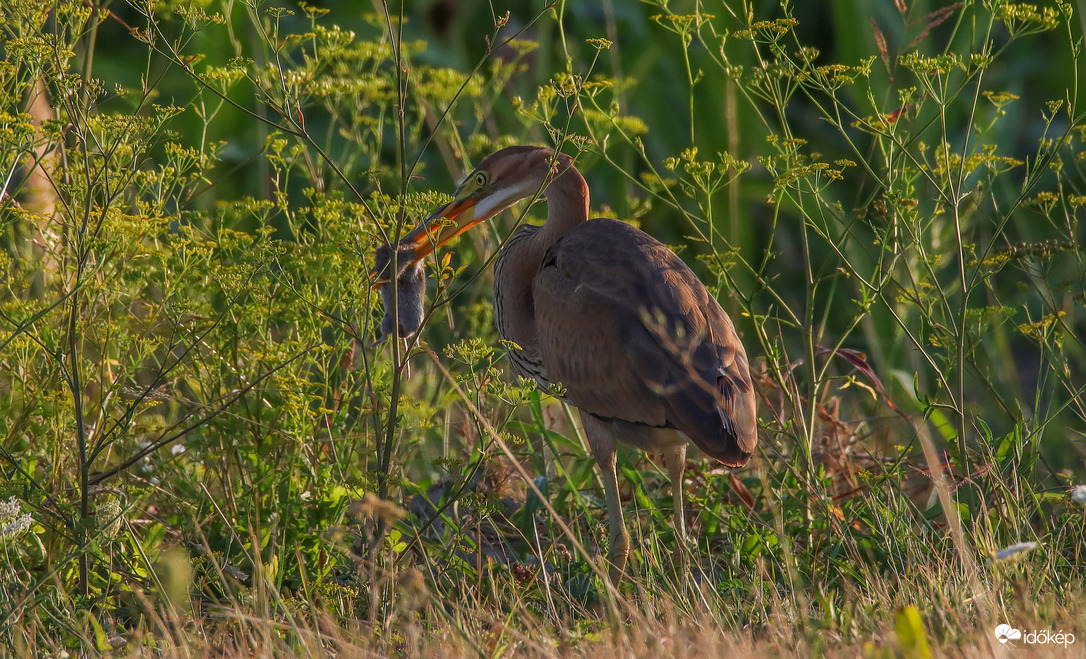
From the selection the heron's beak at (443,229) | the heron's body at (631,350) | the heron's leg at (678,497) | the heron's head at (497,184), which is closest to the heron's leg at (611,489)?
the heron's body at (631,350)

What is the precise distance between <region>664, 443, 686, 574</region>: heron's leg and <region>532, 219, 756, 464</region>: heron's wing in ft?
0.67

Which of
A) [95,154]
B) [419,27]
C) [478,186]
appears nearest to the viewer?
[95,154]

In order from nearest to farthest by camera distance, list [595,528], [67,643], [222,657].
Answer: [222,657], [67,643], [595,528]

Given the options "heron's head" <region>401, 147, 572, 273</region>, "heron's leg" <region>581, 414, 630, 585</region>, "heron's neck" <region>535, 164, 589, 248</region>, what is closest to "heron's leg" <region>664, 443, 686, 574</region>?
"heron's leg" <region>581, 414, 630, 585</region>

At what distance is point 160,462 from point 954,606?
6.82 feet

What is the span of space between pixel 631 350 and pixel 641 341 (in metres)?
0.04

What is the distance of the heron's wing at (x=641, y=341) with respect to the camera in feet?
9.82

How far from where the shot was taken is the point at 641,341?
3166 mm

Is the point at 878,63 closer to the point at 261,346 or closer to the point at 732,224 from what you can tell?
the point at 732,224

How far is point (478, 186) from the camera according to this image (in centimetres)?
384

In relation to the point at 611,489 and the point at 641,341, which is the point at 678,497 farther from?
the point at 641,341

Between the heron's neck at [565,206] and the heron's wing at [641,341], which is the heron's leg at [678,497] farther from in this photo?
the heron's neck at [565,206]

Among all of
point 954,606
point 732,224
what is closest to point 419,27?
point 732,224

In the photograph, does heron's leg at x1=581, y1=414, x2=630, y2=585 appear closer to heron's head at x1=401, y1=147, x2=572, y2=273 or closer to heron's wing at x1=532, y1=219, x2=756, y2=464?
heron's wing at x1=532, y1=219, x2=756, y2=464
